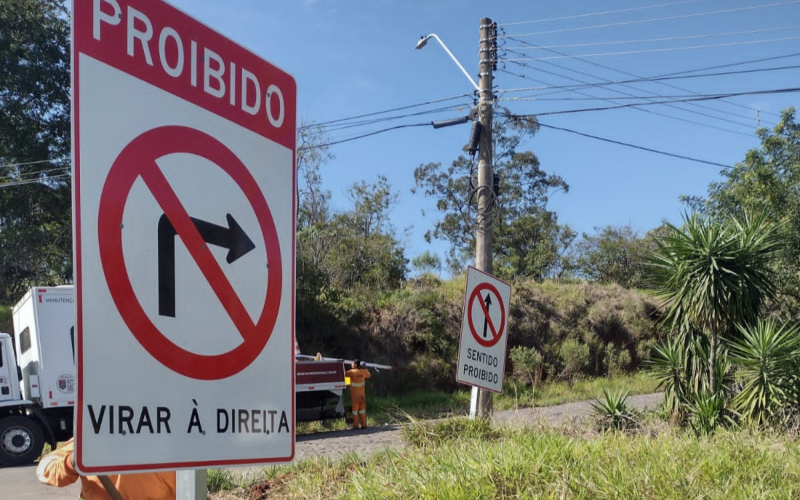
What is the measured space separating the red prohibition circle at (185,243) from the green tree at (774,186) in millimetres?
20133

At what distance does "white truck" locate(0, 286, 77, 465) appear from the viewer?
43.0 ft

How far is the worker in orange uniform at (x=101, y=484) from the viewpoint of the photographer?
11.0 feet

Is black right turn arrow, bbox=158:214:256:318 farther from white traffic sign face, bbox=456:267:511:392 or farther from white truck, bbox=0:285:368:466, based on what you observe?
white truck, bbox=0:285:368:466

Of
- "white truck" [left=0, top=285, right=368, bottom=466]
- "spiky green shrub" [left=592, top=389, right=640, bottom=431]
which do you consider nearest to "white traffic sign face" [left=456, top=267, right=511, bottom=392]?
"spiky green shrub" [left=592, top=389, right=640, bottom=431]

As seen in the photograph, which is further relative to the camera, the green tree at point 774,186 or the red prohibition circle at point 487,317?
the green tree at point 774,186

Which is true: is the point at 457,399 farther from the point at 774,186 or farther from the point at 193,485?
the point at 193,485

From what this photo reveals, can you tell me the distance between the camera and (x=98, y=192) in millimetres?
1511

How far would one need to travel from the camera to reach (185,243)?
168 cm

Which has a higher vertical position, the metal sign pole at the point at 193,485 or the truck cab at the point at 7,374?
the metal sign pole at the point at 193,485

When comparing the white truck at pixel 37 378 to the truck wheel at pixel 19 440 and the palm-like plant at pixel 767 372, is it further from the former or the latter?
the palm-like plant at pixel 767 372

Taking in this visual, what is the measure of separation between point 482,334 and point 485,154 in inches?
241

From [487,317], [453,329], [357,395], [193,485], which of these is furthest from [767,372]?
[453,329]

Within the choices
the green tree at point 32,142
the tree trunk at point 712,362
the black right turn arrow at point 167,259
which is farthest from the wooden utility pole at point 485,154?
the green tree at point 32,142

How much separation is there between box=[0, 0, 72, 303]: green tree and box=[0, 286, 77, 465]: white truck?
38.7 feet
